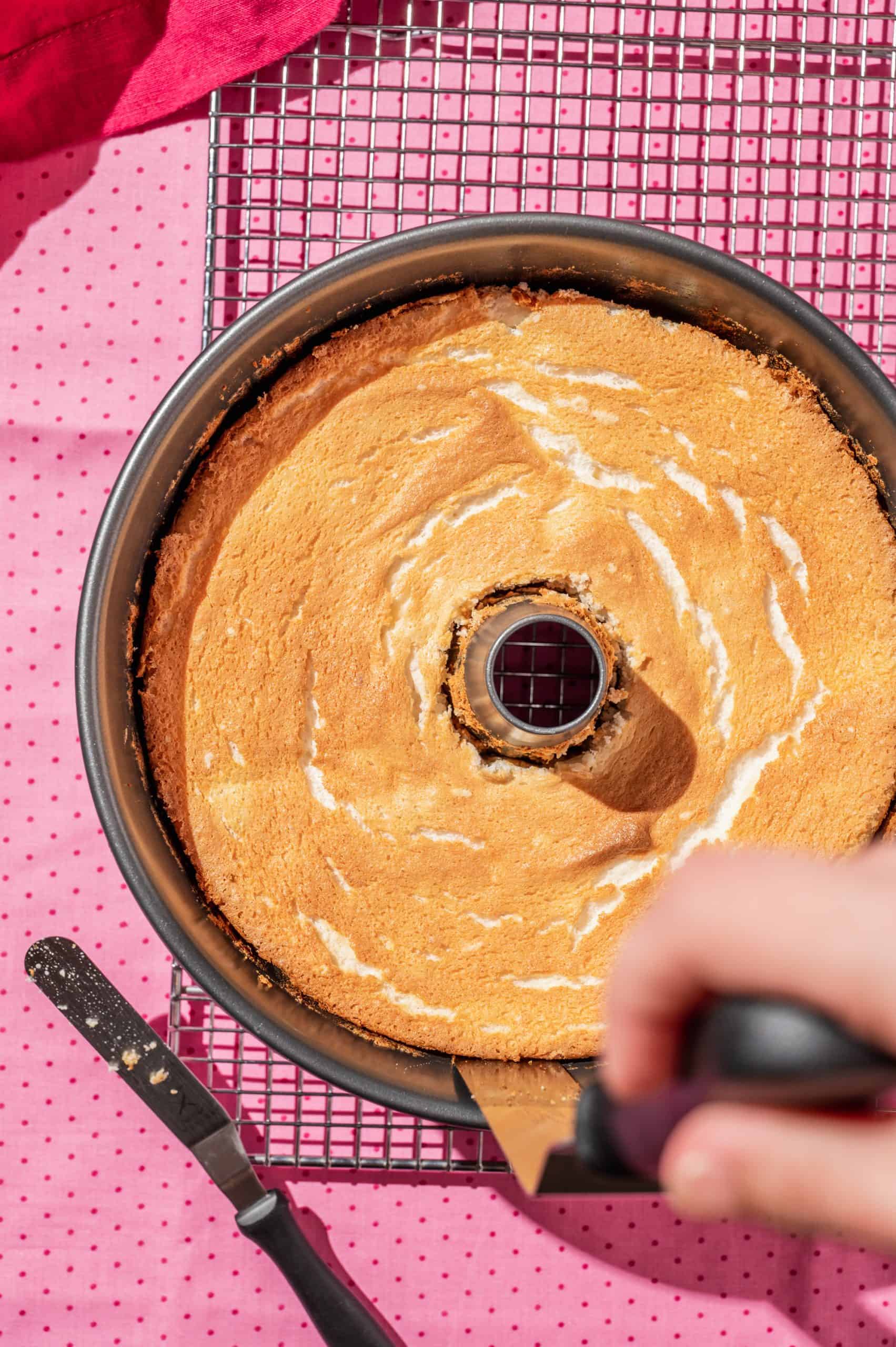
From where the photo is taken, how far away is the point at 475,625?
0.87 metres

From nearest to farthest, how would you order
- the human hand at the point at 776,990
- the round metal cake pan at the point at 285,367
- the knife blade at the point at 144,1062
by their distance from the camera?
the human hand at the point at 776,990
the round metal cake pan at the point at 285,367
the knife blade at the point at 144,1062

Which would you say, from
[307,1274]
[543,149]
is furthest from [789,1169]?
[543,149]

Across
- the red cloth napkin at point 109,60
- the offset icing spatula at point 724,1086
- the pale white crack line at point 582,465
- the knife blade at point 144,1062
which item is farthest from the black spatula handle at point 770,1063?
the red cloth napkin at point 109,60

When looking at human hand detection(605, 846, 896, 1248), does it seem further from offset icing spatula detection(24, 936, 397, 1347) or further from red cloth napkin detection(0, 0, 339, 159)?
red cloth napkin detection(0, 0, 339, 159)

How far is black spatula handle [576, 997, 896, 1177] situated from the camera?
38 cm

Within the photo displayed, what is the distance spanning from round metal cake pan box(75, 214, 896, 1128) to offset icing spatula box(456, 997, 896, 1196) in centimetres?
30

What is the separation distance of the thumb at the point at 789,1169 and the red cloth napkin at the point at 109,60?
101cm

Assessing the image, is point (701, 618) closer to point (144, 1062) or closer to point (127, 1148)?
point (144, 1062)

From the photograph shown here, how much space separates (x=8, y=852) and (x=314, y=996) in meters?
0.37

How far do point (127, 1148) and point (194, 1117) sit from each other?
15 centimetres

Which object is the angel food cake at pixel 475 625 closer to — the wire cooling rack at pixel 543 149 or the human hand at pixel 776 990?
the wire cooling rack at pixel 543 149

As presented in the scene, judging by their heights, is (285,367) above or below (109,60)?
below

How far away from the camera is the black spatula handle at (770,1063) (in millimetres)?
382

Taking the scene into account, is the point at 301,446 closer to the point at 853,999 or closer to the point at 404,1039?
the point at 404,1039
